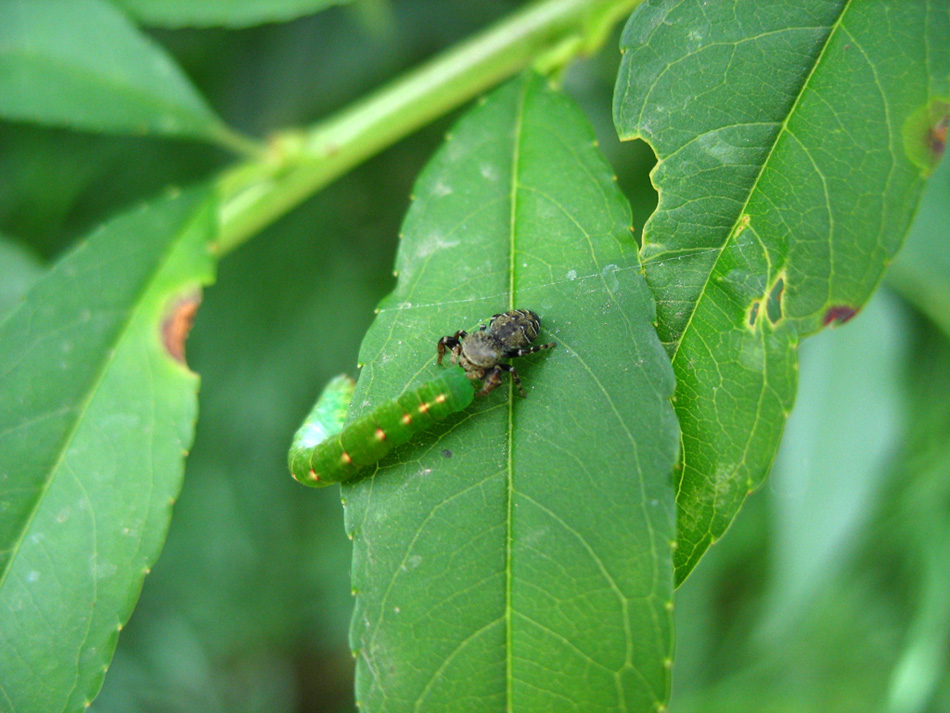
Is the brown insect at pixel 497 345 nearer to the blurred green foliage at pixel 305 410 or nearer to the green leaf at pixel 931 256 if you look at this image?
the blurred green foliage at pixel 305 410

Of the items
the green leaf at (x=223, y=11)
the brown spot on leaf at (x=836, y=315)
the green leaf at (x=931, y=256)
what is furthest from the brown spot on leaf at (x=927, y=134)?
the green leaf at (x=223, y=11)

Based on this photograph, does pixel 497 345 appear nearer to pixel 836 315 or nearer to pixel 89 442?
pixel 836 315

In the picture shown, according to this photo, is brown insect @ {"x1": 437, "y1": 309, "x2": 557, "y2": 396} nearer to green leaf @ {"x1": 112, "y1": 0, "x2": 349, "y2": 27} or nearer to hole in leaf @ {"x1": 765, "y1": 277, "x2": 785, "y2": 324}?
hole in leaf @ {"x1": 765, "y1": 277, "x2": 785, "y2": 324}

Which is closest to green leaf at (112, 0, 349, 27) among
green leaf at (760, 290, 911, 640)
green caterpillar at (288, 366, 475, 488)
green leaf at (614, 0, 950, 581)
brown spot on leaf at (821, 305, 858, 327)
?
green leaf at (614, 0, 950, 581)

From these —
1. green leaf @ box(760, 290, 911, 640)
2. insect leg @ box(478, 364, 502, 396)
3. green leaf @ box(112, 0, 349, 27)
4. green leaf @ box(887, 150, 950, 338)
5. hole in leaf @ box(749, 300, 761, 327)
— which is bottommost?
green leaf @ box(760, 290, 911, 640)

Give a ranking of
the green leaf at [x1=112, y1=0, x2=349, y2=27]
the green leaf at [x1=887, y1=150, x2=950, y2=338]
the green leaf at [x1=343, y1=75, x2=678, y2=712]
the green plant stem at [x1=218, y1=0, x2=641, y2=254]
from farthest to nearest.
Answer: the green leaf at [x1=887, y1=150, x2=950, y2=338] → the green leaf at [x1=112, y1=0, x2=349, y2=27] → the green plant stem at [x1=218, y1=0, x2=641, y2=254] → the green leaf at [x1=343, y1=75, x2=678, y2=712]

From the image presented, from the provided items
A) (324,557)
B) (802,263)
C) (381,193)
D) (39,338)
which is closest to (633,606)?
(802,263)

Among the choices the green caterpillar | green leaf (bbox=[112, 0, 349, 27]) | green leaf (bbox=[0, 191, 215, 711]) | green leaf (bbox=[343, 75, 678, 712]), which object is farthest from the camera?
green leaf (bbox=[112, 0, 349, 27])
